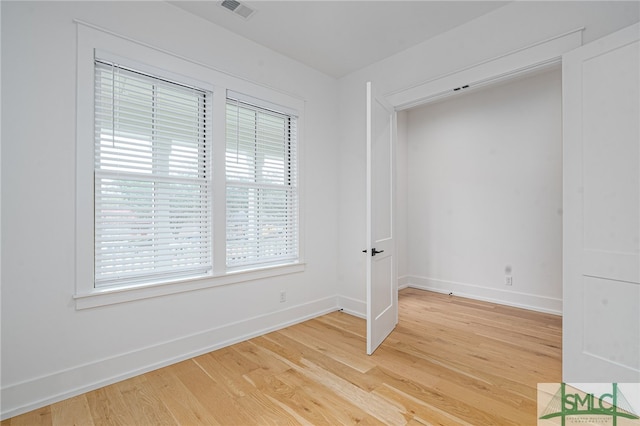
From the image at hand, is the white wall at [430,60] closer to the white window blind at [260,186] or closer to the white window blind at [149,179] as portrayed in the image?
the white window blind at [260,186]

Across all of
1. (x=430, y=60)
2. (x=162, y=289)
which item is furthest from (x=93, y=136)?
(x=430, y=60)

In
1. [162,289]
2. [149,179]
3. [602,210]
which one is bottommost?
[162,289]

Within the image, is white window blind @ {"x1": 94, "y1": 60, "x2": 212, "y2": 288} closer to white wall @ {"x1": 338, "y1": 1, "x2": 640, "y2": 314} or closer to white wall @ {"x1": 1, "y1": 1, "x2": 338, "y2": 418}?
white wall @ {"x1": 1, "y1": 1, "x2": 338, "y2": 418}

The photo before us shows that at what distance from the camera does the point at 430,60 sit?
10.1 feet

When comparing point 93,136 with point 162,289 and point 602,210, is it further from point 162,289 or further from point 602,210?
A: point 602,210

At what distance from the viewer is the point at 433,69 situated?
3053mm

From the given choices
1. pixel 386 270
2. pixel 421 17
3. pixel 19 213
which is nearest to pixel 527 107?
pixel 421 17

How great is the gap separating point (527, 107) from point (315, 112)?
268cm

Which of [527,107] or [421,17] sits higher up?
[421,17]

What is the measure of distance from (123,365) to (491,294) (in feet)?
13.7

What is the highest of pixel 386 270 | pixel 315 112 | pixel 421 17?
pixel 421 17

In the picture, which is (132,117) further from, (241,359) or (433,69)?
(433,69)

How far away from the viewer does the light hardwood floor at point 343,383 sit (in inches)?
73.2

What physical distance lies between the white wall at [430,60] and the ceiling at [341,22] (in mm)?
116
